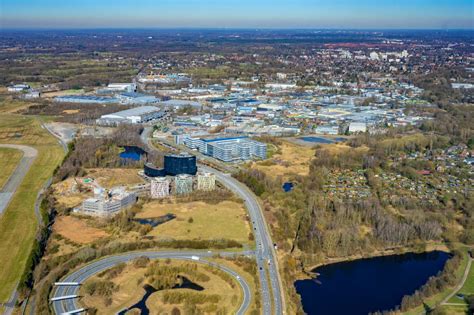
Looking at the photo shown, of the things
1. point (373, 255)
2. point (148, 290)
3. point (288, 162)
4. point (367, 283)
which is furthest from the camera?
point (288, 162)

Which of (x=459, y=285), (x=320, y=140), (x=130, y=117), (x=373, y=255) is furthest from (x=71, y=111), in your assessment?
(x=459, y=285)

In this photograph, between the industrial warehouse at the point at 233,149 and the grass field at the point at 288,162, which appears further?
the industrial warehouse at the point at 233,149

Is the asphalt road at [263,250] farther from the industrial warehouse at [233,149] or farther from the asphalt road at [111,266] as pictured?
the industrial warehouse at [233,149]

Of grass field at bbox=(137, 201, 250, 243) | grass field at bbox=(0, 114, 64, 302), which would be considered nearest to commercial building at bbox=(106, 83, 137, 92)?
grass field at bbox=(0, 114, 64, 302)

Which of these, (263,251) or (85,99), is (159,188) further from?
(85,99)

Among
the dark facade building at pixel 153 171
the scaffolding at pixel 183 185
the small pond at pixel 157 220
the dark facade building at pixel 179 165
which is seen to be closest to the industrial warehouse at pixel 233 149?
the dark facade building at pixel 179 165

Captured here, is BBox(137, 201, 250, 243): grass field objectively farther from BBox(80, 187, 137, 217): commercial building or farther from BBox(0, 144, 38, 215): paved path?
BBox(0, 144, 38, 215): paved path
